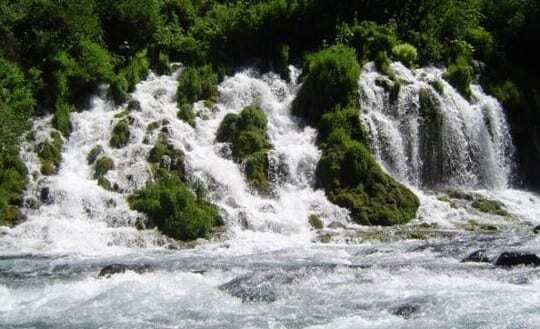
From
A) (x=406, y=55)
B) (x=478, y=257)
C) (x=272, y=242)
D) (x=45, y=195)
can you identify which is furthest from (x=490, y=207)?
(x=45, y=195)

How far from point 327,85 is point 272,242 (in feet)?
24.9

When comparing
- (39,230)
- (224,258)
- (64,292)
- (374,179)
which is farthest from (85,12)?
(64,292)

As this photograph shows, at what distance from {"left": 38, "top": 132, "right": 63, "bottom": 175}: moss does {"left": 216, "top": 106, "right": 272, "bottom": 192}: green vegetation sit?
472 cm

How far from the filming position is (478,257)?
13.4 m

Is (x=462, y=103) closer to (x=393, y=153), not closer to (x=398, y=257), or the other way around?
(x=393, y=153)

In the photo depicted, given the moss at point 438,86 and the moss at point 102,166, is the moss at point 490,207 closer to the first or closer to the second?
the moss at point 438,86

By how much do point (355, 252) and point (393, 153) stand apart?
7.15m

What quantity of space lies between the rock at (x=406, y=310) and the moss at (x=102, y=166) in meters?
11.6

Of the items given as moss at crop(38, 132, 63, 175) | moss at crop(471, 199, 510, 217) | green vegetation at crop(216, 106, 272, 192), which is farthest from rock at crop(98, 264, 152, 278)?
moss at crop(471, 199, 510, 217)

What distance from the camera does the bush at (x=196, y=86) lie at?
2339 centimetres

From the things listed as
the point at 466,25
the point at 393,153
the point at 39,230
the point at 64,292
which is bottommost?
the point at 64,292

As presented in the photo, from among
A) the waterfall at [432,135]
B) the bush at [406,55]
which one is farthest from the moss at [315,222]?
the bush at [406,55]

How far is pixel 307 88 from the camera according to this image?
23578 mm

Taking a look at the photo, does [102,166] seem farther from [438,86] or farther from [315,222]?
[438,86]
